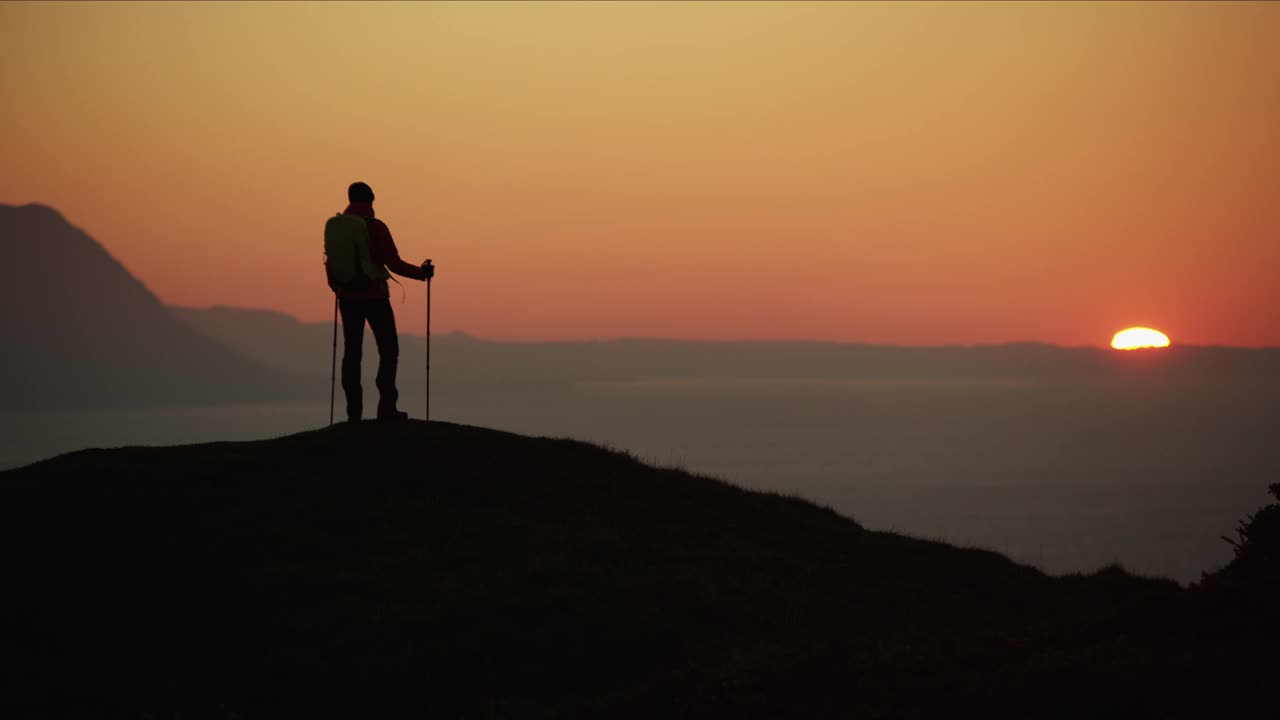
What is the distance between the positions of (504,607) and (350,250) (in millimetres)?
8688

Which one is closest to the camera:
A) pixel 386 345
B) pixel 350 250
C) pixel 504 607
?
pixel 504 607

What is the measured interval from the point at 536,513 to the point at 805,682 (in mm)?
7222

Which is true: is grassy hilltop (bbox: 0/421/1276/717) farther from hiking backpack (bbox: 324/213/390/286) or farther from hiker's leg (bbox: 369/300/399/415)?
hiking backpack (bbox: 324/213/390/286)

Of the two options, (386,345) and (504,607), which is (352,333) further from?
(504,607)

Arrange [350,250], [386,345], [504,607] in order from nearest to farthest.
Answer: [504,607]
[350,250]
[386,345]

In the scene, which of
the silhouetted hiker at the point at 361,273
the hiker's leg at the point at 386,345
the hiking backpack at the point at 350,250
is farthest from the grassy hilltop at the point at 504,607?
the hiking backpack at the point at 350,250

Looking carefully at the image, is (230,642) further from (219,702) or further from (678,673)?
(678,673)

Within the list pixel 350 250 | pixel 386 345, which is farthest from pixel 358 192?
pixel 386 345

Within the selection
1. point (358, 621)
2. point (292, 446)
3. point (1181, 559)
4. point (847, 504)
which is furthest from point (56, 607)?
point (847, 504)

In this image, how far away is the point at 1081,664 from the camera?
11.4m

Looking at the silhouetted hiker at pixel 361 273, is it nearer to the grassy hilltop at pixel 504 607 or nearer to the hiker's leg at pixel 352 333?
the hiker's leg at pixel 352 333

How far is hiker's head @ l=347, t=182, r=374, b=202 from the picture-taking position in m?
20.9

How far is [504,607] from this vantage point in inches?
558

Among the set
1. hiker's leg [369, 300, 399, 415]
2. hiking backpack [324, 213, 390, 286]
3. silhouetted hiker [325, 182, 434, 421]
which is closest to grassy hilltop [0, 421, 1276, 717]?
hiker's leg [369, 300, 399, 415]
